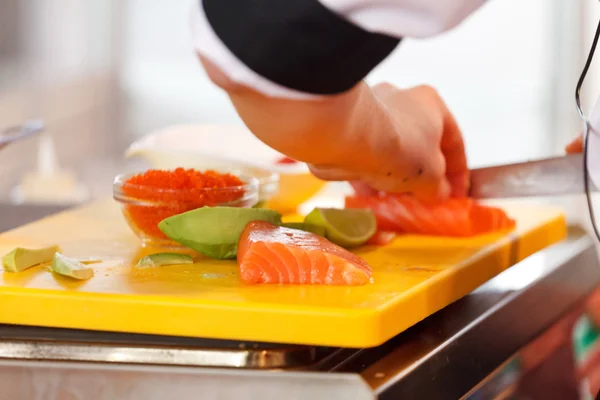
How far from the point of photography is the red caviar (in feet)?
4.57

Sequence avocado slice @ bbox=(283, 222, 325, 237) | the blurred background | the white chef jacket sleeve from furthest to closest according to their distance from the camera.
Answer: the blurred background → avocado slice @ bbox=(283, 222, 325, 237) → the white chef jacket sleeve

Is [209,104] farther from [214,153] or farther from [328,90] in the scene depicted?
[328,90]

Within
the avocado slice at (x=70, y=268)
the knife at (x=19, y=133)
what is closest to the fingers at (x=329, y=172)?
the avocado slice at (x=70, y=268)

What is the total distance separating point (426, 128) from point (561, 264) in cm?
34

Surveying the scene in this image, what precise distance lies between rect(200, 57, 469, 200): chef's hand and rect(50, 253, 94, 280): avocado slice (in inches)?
11.6

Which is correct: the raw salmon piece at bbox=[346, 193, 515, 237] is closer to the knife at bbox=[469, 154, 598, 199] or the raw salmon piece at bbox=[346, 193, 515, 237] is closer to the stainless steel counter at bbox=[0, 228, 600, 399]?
the knife at bbox=[469, 154, 598, 199]

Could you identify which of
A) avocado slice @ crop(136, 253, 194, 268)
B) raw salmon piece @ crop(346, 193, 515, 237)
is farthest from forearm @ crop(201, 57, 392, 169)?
raw salmon piece @ crop(346, 193, 515, 237)

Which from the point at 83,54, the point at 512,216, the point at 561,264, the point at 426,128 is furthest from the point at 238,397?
the point at 83,54

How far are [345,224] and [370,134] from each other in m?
0.24

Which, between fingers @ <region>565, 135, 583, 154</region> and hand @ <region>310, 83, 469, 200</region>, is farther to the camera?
fingers @ <region>565, 135, 583, 154</region>

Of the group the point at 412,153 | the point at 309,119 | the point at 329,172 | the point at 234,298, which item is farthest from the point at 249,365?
the point at 412,153

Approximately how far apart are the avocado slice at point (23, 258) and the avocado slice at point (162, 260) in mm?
128

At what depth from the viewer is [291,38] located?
0.88 meters

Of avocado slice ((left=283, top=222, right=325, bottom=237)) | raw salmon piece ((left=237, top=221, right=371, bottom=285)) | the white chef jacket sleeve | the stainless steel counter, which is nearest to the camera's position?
the white chef jacket sleeve
